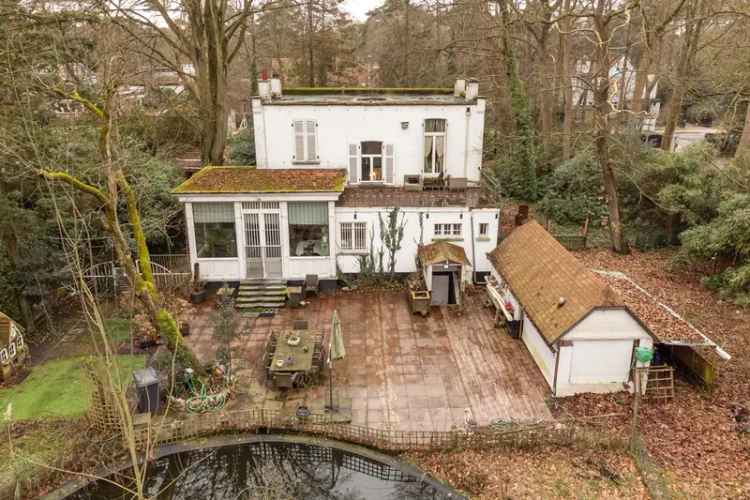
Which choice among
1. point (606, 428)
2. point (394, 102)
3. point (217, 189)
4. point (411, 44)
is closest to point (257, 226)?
point (217, 189)

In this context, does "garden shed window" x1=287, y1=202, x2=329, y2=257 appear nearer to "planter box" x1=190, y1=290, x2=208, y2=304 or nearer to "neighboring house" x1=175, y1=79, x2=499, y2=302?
"neighboring house" x1=175, y1=79, x2=499, y2=302

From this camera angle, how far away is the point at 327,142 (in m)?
23.1

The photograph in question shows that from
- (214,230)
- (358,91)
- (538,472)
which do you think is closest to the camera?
(538,472)

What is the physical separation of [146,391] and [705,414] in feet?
46.2

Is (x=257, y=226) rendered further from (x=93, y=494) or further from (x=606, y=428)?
(x=606, y=428)

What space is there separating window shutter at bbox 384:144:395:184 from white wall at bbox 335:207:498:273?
3323 millimetres

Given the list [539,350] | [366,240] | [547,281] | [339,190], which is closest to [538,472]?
[539,350]

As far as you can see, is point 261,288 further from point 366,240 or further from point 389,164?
point 389,164

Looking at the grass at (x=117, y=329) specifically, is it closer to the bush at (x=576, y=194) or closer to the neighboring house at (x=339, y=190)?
the neighboring house at (x=339, y=190)

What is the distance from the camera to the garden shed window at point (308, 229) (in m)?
20.1

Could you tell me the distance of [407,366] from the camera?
15.9m

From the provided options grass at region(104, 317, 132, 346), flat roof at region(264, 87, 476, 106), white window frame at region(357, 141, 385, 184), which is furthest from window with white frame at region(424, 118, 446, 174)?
grass at region(104, 317, 132, 346)

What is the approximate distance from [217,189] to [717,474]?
17.3 metres

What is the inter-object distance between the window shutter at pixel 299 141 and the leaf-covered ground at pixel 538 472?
14.7m
